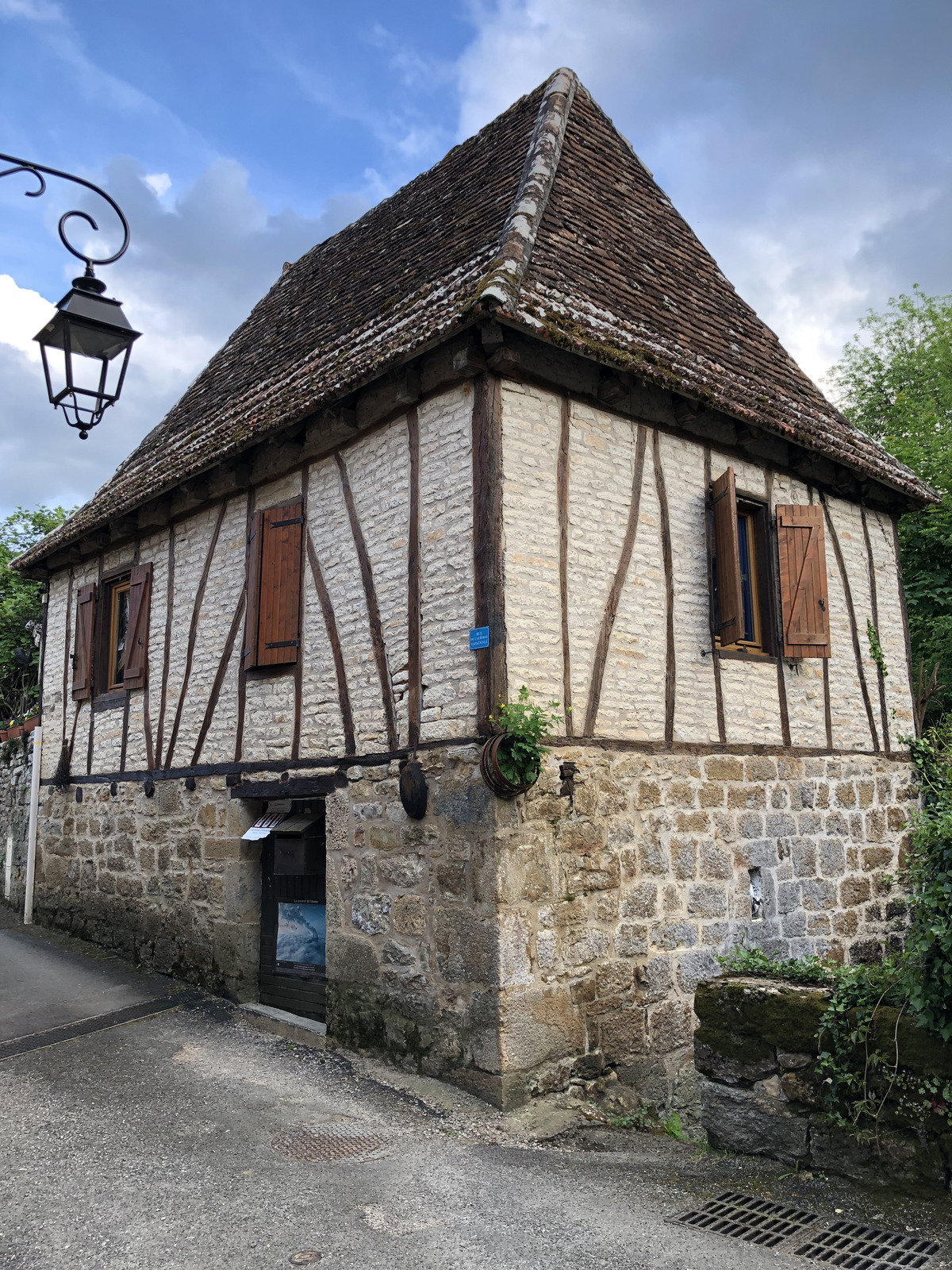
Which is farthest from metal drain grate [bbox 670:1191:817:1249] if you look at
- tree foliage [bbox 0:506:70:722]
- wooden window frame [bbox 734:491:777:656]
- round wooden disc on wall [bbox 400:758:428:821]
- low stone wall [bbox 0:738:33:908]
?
tree foliage [bbox 0:506:70:722]

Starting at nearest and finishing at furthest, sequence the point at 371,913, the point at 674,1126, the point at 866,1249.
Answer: the point at 866,1249 → the point at 674,1126 → the point at 371,913

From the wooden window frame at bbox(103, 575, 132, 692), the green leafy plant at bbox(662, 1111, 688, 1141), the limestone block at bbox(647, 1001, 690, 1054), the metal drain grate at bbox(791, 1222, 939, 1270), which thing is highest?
the wooden window frame at bbox(103, 575, 132, 692)

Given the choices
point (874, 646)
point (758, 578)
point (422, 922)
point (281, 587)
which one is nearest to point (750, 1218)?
point (422, 922)

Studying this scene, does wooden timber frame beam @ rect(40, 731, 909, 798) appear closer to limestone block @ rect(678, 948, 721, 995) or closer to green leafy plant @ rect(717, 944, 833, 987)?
limestone block @ rect(678, 948, 721, 995)

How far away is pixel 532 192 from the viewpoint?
7.06 meters

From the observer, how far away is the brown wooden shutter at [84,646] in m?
9.98

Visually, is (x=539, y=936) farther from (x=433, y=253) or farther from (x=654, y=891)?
(x=433, y=253)

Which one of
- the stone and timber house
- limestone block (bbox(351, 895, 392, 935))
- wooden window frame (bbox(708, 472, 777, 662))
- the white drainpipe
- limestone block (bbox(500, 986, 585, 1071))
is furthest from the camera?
the white drainpipe

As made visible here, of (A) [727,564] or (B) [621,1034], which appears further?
(A) [727,564]

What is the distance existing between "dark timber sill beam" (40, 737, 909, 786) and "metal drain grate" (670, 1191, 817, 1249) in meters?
2.51

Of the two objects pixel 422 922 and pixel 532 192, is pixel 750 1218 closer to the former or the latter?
pixel 422 922

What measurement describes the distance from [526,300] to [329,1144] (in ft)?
15.7

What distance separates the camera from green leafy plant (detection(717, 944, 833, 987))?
4574 mm

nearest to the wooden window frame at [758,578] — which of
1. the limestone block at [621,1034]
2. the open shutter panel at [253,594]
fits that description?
the limestone block at [621,1034]
